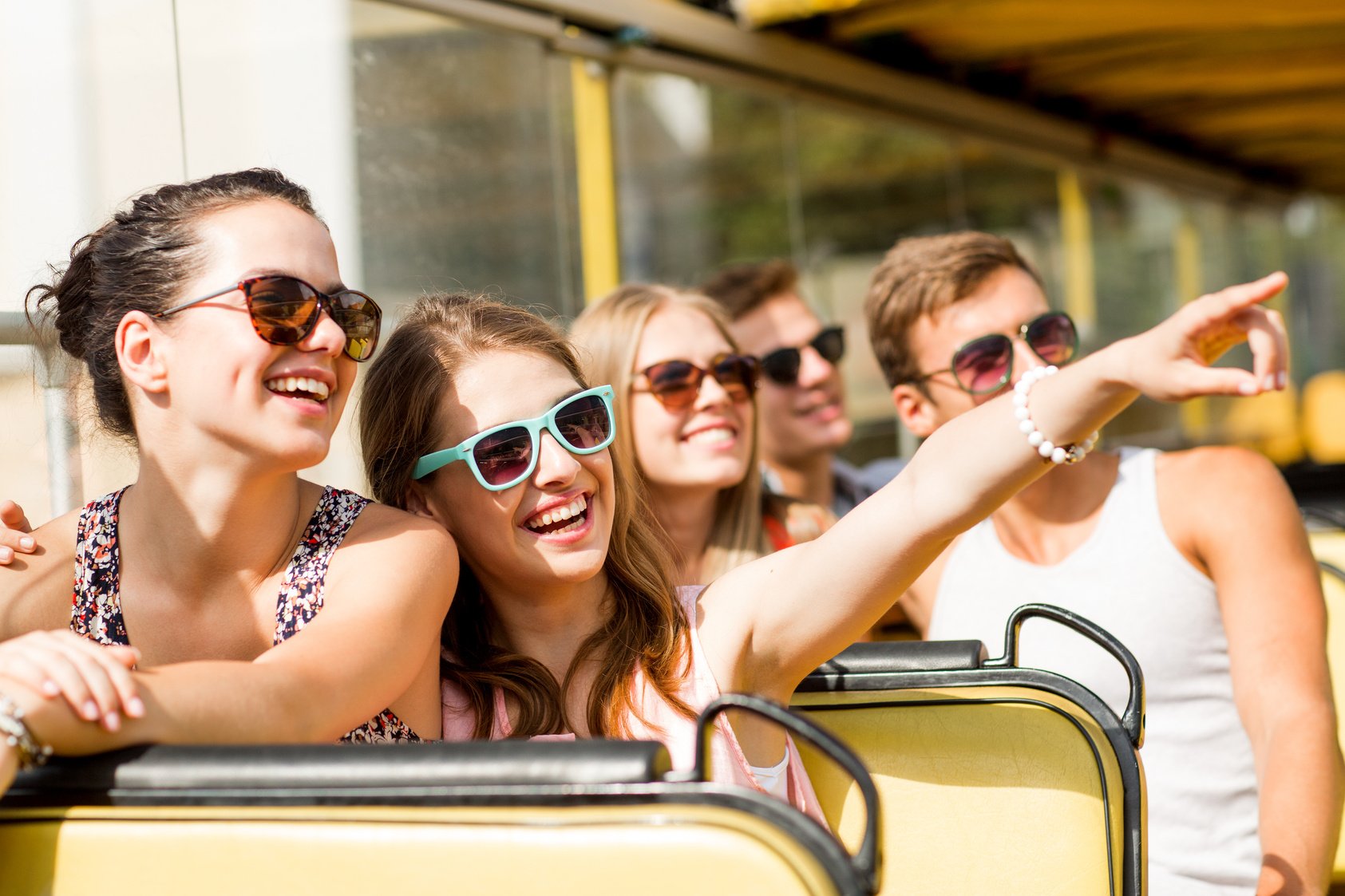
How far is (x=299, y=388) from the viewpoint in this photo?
1639mm

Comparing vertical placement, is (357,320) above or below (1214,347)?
above

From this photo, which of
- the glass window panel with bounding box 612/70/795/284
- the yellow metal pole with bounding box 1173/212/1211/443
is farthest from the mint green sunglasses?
the yellow metal pole with bounding box 1173/212/1211/443

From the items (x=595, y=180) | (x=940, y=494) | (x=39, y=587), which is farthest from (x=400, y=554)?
(x=595, y=180)

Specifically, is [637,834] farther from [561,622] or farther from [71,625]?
[71,625]

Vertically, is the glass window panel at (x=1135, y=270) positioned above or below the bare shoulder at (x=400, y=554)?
above

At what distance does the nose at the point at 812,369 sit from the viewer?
3.43 meters

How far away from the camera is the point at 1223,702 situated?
213 cm

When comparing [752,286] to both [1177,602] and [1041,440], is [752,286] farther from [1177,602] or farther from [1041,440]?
[1041,440]

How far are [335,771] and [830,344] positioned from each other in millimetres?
2468

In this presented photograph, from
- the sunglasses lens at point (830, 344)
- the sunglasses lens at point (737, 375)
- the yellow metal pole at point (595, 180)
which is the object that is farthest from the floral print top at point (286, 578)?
the yellow metal pole at point (595, 180)

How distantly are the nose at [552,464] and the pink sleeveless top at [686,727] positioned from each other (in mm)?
263

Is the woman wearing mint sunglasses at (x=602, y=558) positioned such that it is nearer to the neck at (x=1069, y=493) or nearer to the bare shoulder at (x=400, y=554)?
the bare shoulder at (x=400, y=554)

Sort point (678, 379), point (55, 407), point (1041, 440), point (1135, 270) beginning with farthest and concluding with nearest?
point (1135, 270)
point (678, 379)
point (55, 407)
point (1041, 440)

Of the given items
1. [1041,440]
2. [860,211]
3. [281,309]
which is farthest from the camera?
[860,211]
